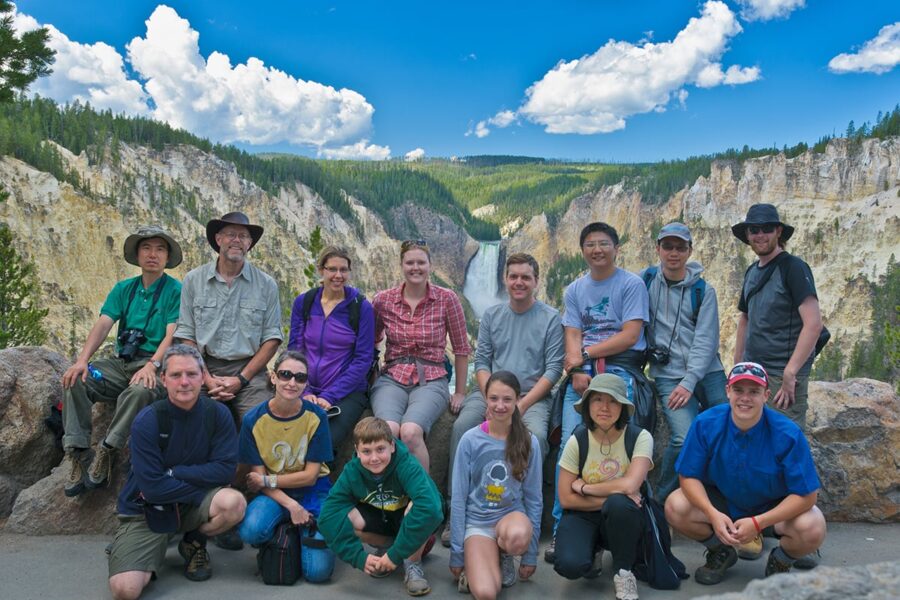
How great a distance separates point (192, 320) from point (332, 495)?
2.25m

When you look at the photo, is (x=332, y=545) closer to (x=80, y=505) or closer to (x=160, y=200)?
(x=80, y=505)

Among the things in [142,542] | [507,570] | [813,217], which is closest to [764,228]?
[507,570]

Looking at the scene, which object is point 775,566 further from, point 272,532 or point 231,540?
point 231,540

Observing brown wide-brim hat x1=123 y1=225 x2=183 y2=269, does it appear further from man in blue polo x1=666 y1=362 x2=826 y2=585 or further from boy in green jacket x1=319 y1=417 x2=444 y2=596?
man in blue polo x1=666 y1=362 x2=826 y2=585

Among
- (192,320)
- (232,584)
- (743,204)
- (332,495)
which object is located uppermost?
(743,204)

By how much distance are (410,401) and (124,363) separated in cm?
249

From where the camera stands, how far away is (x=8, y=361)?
6195mm

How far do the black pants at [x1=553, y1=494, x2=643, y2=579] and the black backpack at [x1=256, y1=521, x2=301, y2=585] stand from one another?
1758 millimetres

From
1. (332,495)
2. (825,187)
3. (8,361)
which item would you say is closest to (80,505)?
(8,361)

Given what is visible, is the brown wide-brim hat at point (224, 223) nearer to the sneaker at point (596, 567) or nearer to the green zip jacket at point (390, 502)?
the green zip jacket at point (390, 502)

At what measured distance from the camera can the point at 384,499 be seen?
4.44 m

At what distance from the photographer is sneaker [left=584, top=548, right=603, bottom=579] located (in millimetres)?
4328

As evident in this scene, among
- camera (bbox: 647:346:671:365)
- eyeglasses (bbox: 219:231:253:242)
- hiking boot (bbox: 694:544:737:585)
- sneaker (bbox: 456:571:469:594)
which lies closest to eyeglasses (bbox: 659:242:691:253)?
camera (bbox: 647:346:671:365)

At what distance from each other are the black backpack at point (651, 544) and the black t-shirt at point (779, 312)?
1.63m
